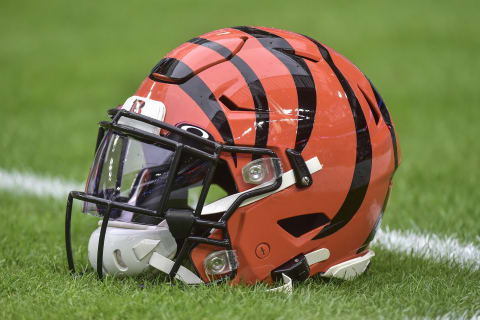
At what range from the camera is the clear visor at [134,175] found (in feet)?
9.37

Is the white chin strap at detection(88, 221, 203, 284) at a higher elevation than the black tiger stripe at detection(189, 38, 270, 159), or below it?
below

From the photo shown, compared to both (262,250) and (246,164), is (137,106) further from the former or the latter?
(262,250)

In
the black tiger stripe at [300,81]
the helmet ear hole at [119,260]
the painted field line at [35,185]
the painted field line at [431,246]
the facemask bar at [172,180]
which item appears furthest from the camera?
the painted field line at [35,185]

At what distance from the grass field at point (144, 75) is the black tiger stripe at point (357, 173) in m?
0.28

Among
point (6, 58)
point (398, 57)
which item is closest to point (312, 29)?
point (398, 57)

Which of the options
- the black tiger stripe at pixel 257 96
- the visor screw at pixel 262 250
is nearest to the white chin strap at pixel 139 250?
the visor screw at pixel 262 250

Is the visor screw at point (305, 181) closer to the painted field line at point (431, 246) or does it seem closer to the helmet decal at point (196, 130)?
the helmet decal at point (196, 130)

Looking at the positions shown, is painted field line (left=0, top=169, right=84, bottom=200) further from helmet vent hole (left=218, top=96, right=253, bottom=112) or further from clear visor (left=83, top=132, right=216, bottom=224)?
helmet vent hole (left=218, top=96, right=253, bottom=112)

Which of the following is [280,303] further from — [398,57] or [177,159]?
[398,57]

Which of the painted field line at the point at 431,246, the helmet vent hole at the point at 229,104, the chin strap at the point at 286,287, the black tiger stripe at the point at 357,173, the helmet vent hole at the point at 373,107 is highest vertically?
the helmet vent hole at the point at 229,104

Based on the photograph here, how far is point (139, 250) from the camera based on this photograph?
112 inches

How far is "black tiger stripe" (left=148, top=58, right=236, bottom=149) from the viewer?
268 cm

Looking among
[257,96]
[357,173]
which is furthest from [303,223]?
[257,96]

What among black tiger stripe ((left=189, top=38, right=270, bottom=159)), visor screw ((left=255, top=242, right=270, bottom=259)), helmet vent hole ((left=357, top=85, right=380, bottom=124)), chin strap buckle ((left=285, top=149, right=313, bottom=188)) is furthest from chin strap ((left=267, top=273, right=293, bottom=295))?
helmet vent hole ((left=357, top=85, right=380, bottom=124))
